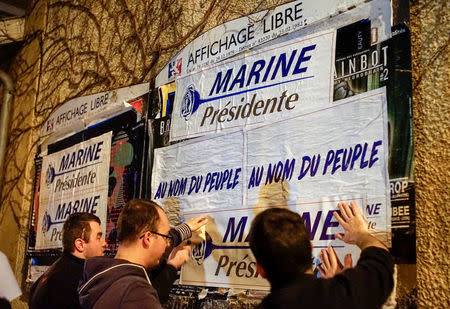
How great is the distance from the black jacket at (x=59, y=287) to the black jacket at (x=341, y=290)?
1422 mm

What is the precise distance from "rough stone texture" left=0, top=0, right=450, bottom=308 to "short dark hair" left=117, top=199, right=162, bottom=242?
103 centimetres

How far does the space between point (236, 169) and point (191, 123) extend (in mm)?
487

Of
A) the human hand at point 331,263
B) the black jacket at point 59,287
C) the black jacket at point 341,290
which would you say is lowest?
the black jacket at point 59,287

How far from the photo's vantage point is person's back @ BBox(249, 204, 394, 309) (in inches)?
55.9

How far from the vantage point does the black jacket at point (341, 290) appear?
1.41m

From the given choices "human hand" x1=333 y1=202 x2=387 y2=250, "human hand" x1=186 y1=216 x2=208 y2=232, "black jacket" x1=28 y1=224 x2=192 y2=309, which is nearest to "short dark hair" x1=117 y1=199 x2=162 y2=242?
"black jacket" x1=28 y1=224 x2=192 y2=309

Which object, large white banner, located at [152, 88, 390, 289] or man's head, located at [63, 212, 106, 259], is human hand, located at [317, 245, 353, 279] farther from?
man's head, located at [63, 212, 106, 259]

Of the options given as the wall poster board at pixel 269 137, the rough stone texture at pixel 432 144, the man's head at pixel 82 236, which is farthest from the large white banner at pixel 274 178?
the man's head at pixel 82 236

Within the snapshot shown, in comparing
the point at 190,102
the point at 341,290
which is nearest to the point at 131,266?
the point at 341,290

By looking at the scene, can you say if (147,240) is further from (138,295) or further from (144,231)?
(138,295)

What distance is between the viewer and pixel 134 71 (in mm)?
3670

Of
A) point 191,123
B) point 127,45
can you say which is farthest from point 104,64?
point 191,123

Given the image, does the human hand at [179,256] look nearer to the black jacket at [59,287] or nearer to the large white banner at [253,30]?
the black jacket at [59,287]

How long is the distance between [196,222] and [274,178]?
528 millimetres
